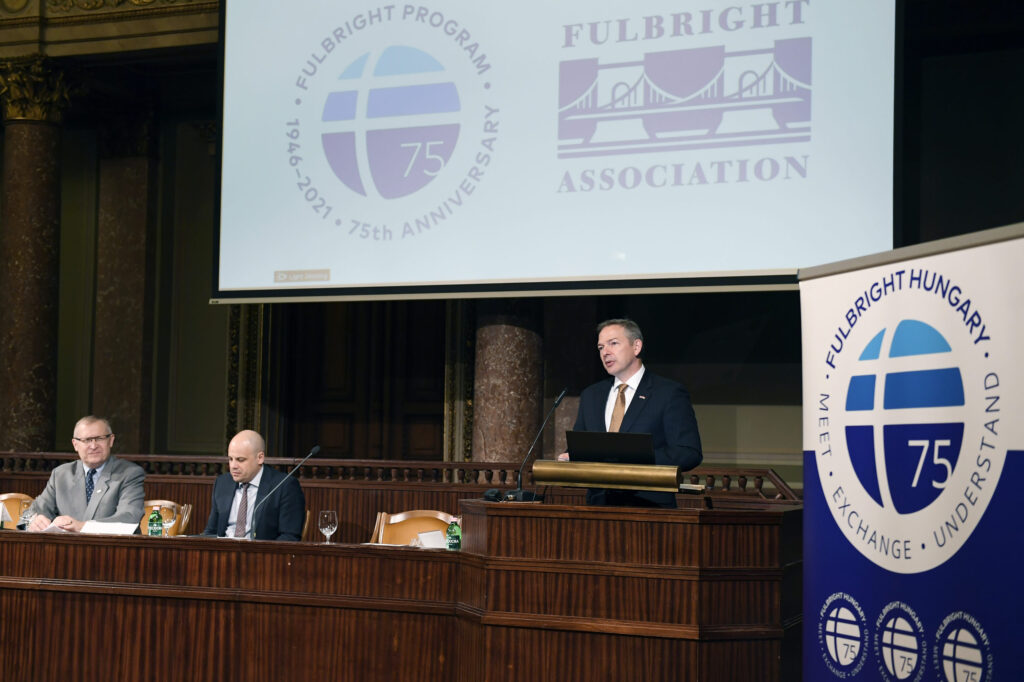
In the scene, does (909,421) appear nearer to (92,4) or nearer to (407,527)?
(407,527)

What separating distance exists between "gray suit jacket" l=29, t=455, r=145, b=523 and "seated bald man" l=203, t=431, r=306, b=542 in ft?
1.38

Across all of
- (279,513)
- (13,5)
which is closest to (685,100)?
(279,513)

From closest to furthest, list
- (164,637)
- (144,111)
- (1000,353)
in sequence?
1. (1000,353)
2. (164,637)
3. (144,111)

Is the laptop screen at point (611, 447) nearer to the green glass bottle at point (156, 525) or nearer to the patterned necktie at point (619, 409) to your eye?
the patterned necktie at point (619, 409)

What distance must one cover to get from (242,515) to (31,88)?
523cm

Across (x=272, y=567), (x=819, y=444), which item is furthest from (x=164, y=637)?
(x=819, y=444)

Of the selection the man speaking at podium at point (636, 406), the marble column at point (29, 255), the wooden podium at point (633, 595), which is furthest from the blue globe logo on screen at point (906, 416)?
the marble column at point (29, 255)

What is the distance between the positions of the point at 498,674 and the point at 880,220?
10.8 feet

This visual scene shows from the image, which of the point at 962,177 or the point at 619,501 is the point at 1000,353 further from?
the point at 962,177

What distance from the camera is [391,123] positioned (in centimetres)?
682

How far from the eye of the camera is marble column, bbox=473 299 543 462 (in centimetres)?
729

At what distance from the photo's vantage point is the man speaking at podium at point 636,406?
13.5 ft

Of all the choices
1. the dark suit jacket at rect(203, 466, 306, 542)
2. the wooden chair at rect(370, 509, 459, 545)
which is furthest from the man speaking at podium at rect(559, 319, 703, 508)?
the dark suit jacket at rect(203, 466, 306, 542)

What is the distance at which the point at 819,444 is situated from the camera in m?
2.62
